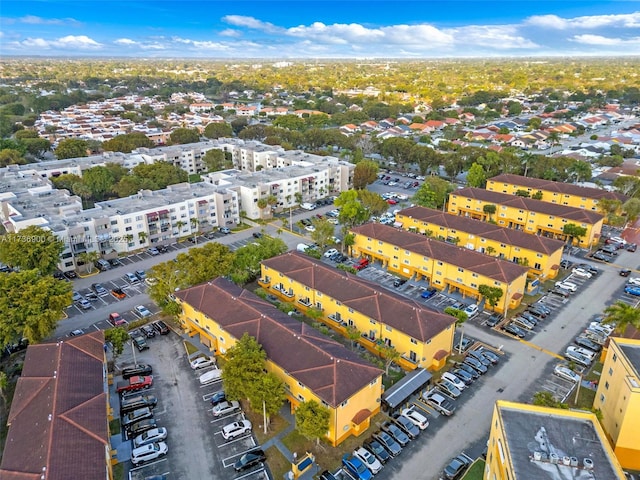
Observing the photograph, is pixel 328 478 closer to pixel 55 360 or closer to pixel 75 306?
pixel 55 360

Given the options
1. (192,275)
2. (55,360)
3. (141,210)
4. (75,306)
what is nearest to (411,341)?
(192,275)

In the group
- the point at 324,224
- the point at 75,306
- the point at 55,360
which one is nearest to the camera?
the point at 55,360

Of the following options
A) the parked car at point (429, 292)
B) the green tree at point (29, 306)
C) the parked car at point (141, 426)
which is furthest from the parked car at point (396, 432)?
the green tree at point (29, 306)

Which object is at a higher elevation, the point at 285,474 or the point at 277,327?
the point at 277,327

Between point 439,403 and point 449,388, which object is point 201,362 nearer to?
point 439,403

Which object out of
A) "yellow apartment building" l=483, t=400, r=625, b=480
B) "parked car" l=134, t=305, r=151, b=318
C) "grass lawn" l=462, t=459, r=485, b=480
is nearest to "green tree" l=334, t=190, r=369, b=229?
"parked car" l=134, t=305, r=151, b=318

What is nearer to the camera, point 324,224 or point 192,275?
point 192,275
